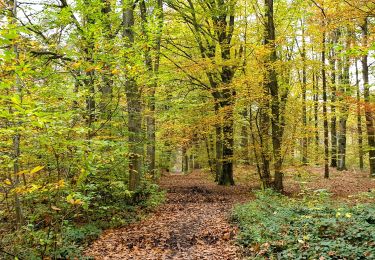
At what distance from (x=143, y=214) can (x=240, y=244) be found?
14.1 feet

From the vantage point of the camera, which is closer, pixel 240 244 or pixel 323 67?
pixel 240 244

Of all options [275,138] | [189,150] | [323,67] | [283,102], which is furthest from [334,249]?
[189,150]

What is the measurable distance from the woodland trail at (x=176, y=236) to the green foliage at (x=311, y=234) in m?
0.57

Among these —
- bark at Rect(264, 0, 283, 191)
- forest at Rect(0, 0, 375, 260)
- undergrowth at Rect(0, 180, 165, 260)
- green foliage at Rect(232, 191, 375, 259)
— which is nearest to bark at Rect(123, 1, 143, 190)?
forest at Rect(0, 0, 375, 260)

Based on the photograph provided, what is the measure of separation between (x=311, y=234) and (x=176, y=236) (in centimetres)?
342

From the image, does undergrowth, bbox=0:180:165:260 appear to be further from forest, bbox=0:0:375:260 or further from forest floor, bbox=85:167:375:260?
forest floor, bbox=85:167:375:260

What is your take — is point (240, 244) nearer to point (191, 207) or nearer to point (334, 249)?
point (334, 249)

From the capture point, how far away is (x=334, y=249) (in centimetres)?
509

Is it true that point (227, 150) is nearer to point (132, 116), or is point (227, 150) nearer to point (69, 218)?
point (132, 116)

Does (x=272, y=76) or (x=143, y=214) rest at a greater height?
(x=272, y=76)

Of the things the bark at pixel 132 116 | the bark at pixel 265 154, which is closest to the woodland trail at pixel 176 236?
the bark at pixel 132 116

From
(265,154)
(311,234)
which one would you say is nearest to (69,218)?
(311,234)

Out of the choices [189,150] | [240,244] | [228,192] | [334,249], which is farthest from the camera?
[189,150]

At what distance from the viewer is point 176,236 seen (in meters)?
7.65
